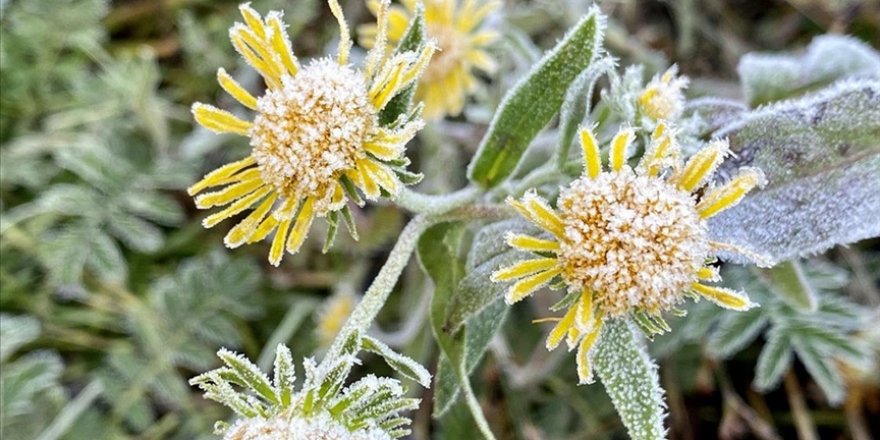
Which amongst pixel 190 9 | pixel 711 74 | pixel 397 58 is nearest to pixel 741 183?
pixel 397 58

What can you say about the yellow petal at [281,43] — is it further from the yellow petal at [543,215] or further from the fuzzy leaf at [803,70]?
the fuzzy leaf at [803,70]

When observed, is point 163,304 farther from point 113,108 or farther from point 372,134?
point 372,134

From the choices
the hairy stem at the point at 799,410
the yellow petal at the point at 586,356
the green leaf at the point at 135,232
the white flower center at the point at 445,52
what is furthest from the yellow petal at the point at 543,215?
the hairy stem at the point at 799,410

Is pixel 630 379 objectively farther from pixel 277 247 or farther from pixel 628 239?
pixel 277 247

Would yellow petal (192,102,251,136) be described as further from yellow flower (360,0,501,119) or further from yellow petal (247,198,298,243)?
yellow flower (360,0,501,119)

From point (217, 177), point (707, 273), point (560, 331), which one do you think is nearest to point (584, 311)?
point (560, 331)

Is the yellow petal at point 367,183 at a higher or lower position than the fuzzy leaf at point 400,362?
A: higher

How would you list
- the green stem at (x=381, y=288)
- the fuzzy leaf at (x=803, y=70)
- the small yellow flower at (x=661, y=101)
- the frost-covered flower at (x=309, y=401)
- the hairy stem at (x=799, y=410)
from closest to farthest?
the frost-covered flower at (x=309, y=401) → the green stem at (x=381, y=288) → the small yellow flower at (x=661, y=101) → the fuzzy leaf at (x=803, y=70) → the hairy stem at (x=799, y=410)
